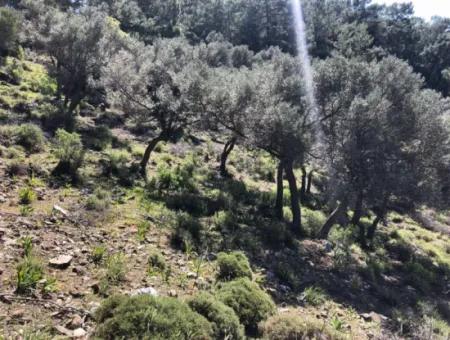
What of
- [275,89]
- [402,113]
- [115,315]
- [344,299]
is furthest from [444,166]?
[115,315]

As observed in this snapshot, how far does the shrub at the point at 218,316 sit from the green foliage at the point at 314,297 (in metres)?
4.05

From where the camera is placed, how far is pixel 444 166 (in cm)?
1959

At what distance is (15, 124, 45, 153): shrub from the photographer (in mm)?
16875

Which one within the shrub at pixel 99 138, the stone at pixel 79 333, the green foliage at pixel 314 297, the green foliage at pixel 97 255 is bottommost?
the green foliage at pixel 314 297

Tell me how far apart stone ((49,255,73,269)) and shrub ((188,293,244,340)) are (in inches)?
115

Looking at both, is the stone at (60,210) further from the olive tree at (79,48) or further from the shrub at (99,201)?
the olive tree at (79,48)

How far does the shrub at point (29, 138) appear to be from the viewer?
1688 centimetres

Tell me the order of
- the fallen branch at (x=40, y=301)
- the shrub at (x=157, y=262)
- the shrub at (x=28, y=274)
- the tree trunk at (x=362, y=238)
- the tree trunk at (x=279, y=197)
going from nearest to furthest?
1. the fallen branch at (x=40, y=301)
2. the shrub at (x=28, y=274)
3. the shrub at (x=157, y=262)
4. the tree trunk at (x=279, y=197)
5. the tree trunk at (x=362, y=238)

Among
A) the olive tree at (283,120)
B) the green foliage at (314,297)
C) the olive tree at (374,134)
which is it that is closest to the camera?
the green foliage at (314,297)

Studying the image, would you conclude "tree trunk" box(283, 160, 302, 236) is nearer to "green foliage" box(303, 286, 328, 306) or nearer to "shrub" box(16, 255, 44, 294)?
"green foliage" box(303, 286, 328, 306)

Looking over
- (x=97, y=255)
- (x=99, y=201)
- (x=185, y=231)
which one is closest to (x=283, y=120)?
(x=185, y=231)

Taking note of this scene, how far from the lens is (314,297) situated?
35.1 feet

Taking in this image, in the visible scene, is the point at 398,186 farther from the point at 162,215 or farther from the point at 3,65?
the point at 3,65

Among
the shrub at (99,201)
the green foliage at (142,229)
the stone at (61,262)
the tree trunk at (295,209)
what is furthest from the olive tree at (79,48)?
the stone at (61,262)
